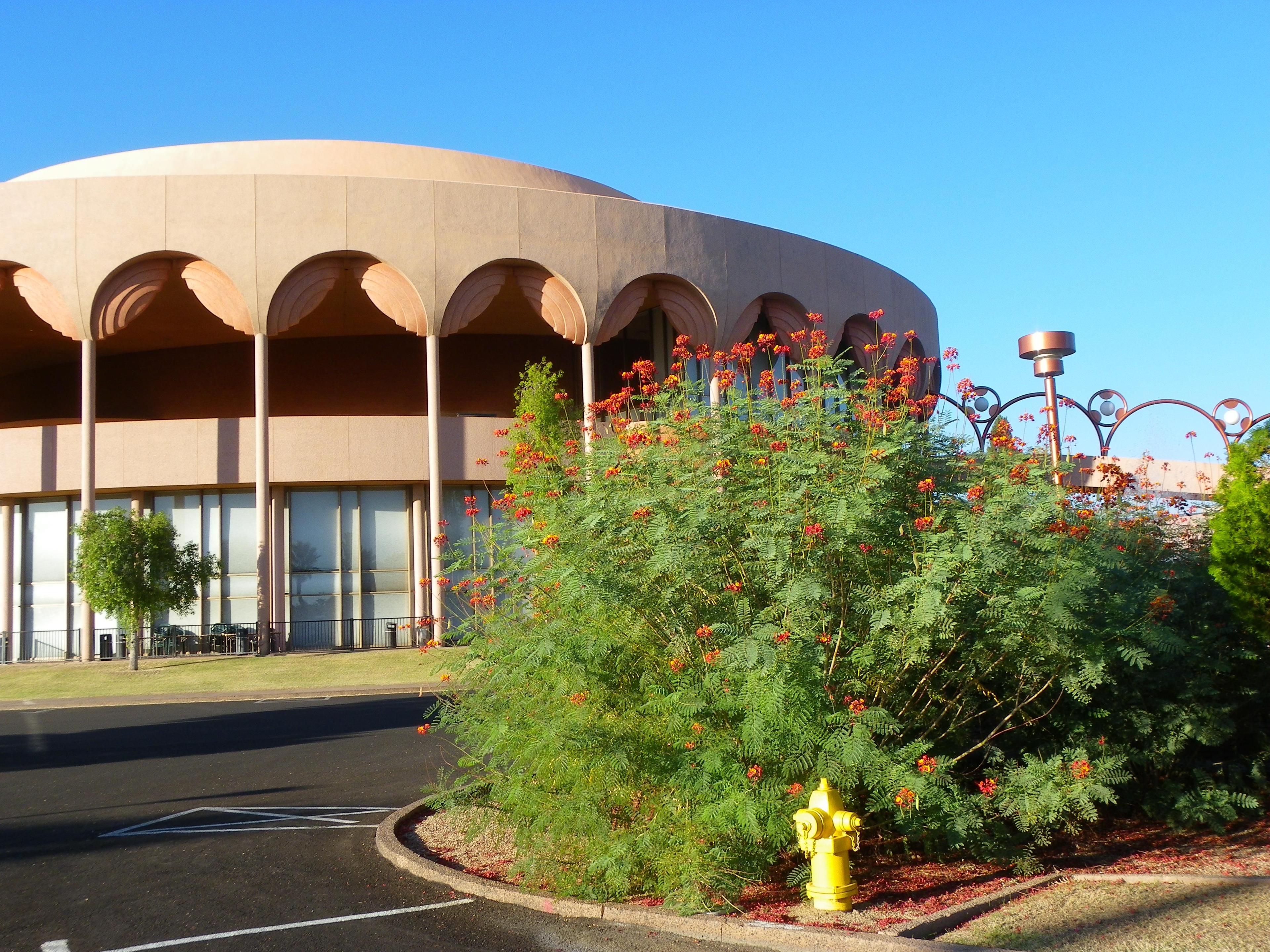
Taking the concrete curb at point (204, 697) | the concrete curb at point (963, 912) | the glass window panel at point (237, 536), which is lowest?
the concrete curb at point (204, 697)

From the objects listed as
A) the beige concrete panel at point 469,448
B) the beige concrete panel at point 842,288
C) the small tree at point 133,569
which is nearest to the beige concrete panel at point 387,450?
the beige concrete panel at point 469,448

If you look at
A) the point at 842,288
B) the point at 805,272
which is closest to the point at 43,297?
the point at 805,272

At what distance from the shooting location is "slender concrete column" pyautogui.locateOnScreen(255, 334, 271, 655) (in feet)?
101

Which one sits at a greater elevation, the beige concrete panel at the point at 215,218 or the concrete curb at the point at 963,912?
the beige concrete panel at the point at 215,218

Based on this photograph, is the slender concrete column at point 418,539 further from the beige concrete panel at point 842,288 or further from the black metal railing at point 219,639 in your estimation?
the beige concrete panel at point 842,288

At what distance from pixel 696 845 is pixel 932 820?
4.64 ft

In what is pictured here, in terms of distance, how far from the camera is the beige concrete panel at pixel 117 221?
99.3 ft

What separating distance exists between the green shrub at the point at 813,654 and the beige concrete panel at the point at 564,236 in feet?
83.2

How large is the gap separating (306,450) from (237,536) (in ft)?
11.5

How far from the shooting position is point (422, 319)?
3184 cm

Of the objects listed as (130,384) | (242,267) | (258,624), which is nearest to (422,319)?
(242,267)

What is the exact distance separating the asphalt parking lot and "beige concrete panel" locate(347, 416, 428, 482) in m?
16.4

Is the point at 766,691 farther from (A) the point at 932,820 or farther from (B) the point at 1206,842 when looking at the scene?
(B) the point at 1206,842

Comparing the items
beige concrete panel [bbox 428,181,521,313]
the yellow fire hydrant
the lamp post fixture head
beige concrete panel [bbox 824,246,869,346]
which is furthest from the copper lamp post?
the yellow fire hydrant
